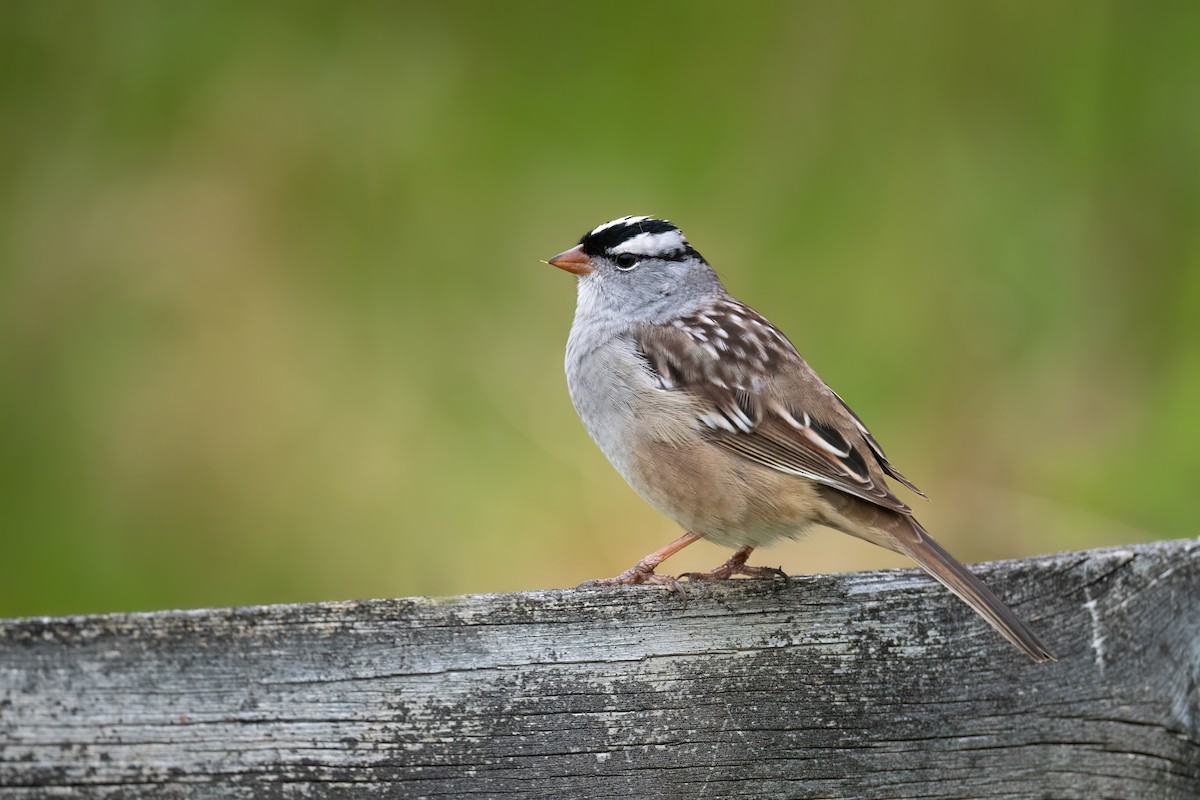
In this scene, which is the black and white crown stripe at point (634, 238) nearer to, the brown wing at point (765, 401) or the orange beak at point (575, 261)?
the orange beak at point (575, 261)

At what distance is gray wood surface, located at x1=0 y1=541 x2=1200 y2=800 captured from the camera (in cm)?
211

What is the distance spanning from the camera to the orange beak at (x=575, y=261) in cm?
402

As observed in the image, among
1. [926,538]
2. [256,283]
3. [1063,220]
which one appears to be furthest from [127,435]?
[1063,220]

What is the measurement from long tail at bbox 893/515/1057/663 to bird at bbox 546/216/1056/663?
343 millimetres

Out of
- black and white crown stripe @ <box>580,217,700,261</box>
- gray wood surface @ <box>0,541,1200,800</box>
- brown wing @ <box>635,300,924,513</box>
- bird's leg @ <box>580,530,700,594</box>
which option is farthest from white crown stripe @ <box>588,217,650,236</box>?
gray wood surface @ <box>0,541,1200,800</box>

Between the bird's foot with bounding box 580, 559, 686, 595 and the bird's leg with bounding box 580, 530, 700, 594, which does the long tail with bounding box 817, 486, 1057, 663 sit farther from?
the bird's foot with bounding box 580, 559, 686, 595

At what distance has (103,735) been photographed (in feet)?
6.88

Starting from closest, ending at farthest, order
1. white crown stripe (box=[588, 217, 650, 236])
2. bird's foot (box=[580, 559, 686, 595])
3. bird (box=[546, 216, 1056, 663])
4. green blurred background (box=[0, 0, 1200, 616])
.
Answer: bird's foot (box=[580, 559, 686, 595])
bird (box=[546, 216, 1056, 663])
green blurred background (box=[0, 0, 1200, 616])
white crown stripe (box=[588, 217, 650, 236])

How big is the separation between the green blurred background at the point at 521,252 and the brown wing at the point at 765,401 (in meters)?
0.31

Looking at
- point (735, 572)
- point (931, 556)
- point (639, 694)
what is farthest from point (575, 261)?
point (639, 694)

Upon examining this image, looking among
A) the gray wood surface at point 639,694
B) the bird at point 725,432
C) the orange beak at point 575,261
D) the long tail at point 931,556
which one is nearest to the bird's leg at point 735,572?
the bird at point 725,432

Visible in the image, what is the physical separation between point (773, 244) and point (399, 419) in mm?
1180

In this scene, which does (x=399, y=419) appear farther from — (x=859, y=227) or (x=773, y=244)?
(x=859, y=227)

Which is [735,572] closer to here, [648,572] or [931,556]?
[648,572]
